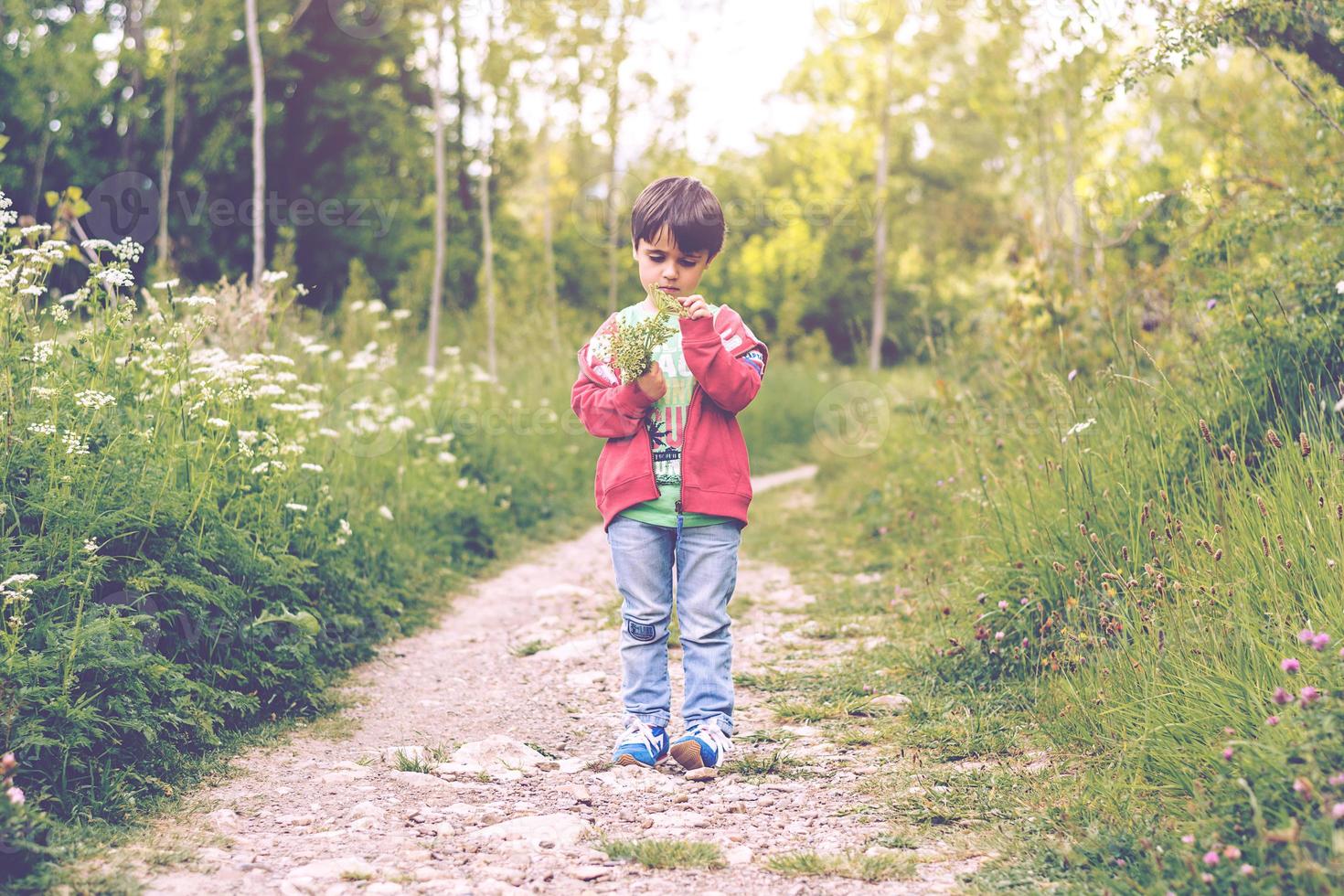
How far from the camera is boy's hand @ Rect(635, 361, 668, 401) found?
11.1 feet

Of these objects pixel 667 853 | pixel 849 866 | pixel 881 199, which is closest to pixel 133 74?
pixel 881 199

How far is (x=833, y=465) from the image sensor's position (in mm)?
11734

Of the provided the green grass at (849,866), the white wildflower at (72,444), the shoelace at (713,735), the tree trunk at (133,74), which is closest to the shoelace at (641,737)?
the shoelace at (713,735)

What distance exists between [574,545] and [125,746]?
492 cm

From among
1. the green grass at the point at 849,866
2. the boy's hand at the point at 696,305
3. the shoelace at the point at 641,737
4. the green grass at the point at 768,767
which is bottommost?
the green grass at the point at 768,767

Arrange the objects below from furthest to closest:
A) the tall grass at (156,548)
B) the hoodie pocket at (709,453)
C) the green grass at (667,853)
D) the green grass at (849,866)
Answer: the hoodie pocket at (709,453)
the tall grass at (156,548)
the green grass at (667,853)
the green grass at (849,866)

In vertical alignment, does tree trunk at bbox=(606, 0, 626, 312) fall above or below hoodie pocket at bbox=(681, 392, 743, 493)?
above

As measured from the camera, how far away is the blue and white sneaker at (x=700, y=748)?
11.4 ft

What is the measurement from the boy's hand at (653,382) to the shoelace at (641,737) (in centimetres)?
106

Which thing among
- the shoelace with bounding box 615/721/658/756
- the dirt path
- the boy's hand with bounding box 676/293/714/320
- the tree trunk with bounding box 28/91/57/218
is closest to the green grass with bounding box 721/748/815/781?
the dirt path

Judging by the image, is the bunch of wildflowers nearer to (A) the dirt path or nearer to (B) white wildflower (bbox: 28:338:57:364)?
(A) the dirt path

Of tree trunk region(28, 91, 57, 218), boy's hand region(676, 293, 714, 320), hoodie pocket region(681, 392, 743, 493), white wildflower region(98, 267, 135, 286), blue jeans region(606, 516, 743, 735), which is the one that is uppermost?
tree trunk region(28, 91, 57, 218)

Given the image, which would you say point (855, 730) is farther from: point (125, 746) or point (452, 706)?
point (125, 746)

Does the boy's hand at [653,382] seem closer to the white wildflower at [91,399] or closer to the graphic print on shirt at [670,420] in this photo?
the graphic print on shirt at [670,420]
